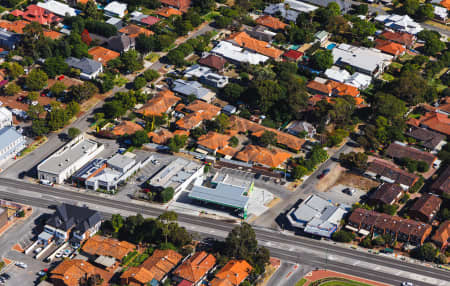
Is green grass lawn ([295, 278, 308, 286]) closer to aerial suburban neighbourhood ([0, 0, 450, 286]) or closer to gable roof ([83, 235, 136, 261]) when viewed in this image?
aerial suburban neighbourhood ([0, 0, 450, 286])

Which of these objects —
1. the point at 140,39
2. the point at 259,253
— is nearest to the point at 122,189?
the point at 259,253

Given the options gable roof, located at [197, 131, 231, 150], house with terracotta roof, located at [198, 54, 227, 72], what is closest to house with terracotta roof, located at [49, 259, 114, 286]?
gable roof, located at [197, 131, 231, 150]

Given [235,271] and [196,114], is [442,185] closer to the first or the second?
[235,271]

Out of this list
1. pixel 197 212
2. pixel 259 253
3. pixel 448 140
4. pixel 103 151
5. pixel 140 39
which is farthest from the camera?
pixel 140 39

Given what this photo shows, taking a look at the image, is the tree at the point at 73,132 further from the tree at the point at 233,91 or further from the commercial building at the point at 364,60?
the commercial building at the point at 364,60

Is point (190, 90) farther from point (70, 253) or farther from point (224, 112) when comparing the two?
point (70, 253)

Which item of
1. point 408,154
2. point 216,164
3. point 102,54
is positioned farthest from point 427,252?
point 102,54
